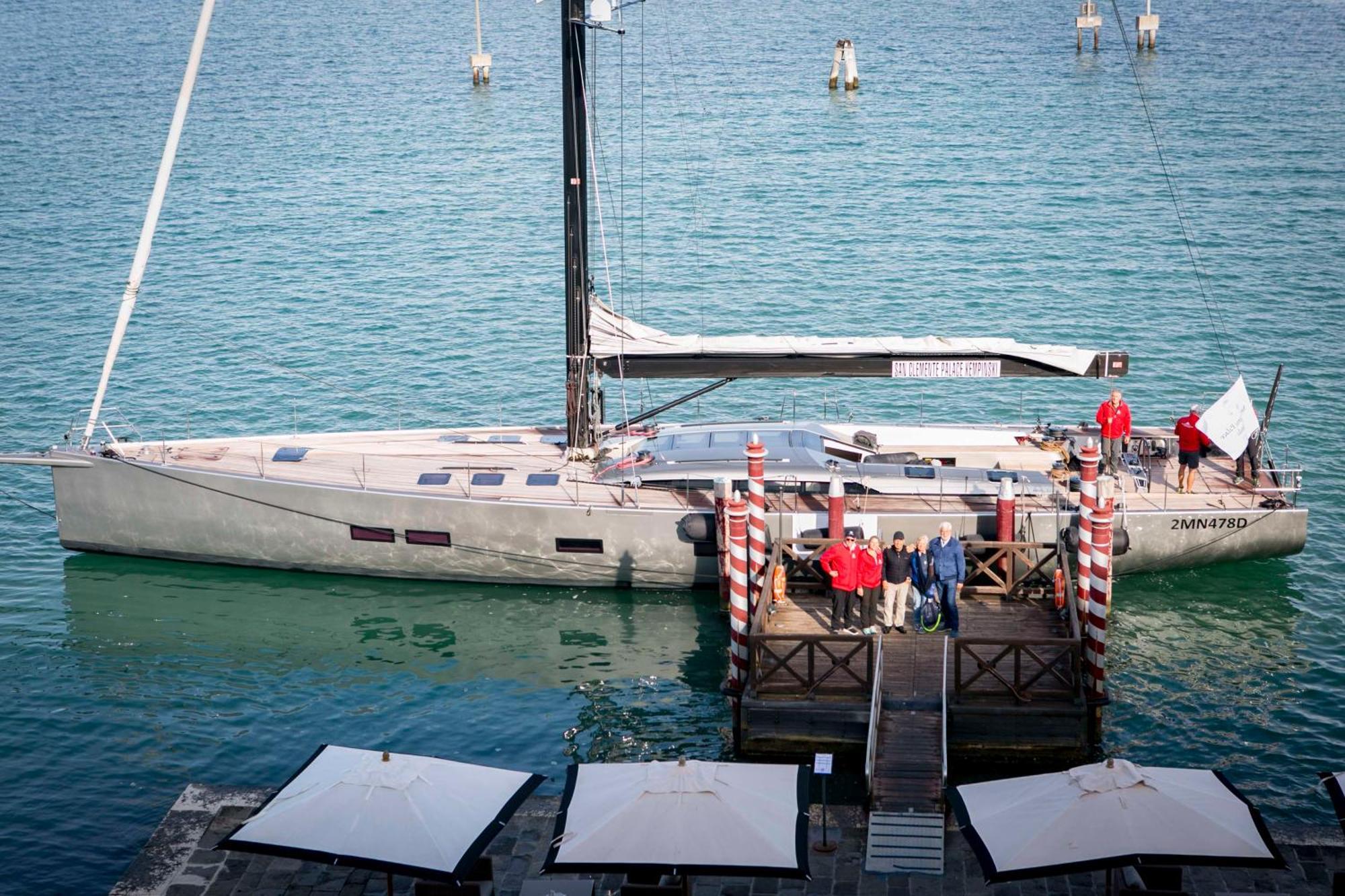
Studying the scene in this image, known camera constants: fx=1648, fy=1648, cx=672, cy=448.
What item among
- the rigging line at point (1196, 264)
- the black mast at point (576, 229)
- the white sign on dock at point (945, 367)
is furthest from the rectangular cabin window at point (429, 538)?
the rigging line at point (1196, 264)

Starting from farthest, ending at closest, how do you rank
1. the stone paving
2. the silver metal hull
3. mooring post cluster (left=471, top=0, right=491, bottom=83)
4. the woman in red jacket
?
mooring post cluster (left=471, top=0, right=491, bottom=83) < the silver metal hull < the woman in red jacket < the stone paving

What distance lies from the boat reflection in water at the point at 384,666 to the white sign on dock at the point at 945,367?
234 inches

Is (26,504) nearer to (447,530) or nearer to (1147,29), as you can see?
(447,530)

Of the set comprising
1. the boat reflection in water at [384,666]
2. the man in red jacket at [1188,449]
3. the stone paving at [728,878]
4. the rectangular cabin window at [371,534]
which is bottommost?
the stone paving at [728,878]

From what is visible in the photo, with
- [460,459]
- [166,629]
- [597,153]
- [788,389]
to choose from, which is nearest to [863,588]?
[460,459]

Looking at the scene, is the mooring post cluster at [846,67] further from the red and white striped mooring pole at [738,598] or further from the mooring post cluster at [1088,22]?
the red and white striped mooring pole at [738,598]

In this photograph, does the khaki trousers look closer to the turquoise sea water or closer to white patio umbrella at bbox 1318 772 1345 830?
the turquoise sea water

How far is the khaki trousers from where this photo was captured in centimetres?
2770

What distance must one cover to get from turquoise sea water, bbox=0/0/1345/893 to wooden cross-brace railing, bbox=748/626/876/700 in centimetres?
187

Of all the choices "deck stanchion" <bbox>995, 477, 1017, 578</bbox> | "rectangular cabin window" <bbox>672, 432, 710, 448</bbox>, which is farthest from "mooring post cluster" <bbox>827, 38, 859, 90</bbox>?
"deck stanchion" <bbox>995, 477, 1017, 578</bbox>

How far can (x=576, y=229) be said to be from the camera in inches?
1297

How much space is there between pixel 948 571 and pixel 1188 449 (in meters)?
7.59

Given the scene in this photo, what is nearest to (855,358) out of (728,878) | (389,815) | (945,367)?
(945,367)

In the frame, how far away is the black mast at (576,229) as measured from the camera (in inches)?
1265
